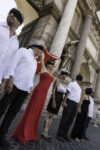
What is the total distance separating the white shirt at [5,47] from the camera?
1.43 metres

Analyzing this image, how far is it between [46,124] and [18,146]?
0.92 meters

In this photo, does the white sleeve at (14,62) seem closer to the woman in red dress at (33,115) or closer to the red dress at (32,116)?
the woman in red dress at (33,115)

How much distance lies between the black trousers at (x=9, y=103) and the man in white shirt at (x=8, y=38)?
273 mm

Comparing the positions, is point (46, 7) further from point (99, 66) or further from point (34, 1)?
point (99, 66)

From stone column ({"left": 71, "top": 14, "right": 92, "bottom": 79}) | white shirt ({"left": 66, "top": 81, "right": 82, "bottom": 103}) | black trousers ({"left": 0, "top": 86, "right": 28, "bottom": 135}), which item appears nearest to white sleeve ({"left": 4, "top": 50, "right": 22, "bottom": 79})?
black trousers ({"left": 0, "top": 86, "right": 28, "bottom": 135})

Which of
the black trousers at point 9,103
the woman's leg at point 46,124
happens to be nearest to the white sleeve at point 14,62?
the black trousers at point 9,103

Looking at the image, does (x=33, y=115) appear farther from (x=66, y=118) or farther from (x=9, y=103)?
(x=66, y=118)

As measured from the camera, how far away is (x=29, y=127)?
221 centimetres

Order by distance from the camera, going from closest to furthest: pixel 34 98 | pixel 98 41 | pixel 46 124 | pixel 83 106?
pixel 34 98
pixel 46 124
pixel 83 106
pixel 98 41

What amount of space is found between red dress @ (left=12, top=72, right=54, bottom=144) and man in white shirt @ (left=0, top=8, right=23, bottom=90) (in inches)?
34.4

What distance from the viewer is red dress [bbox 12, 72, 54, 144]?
2104 mm

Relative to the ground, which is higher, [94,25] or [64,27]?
[94,25]

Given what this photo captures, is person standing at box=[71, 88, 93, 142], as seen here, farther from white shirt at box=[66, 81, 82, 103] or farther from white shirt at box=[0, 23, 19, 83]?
white shirt at box=[0, 23, 19, 83]

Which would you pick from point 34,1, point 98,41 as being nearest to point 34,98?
point 34,1
